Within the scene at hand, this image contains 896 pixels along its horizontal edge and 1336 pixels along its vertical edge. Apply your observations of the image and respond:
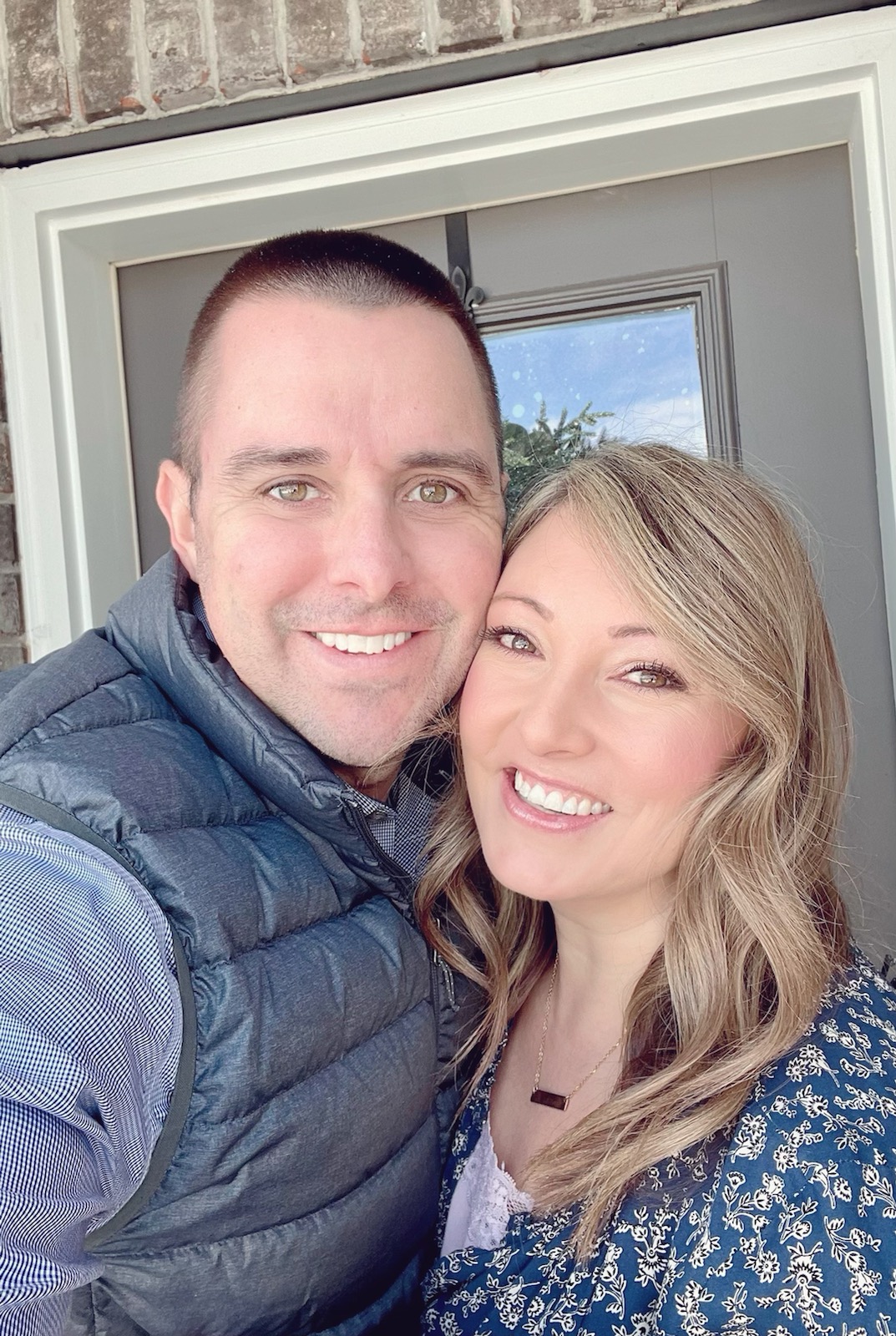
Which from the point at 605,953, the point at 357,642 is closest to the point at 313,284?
the point at 357,642

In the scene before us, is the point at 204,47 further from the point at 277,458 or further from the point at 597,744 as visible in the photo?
the point at 597,744

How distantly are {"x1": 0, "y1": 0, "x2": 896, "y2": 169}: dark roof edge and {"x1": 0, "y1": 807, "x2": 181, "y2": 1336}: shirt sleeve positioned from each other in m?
1.75

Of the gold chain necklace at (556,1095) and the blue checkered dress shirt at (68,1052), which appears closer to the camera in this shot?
the blue checkered dress shirt at (68,1052)

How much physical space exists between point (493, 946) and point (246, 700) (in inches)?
24.9

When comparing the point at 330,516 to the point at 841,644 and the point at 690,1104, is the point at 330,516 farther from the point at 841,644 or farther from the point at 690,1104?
the point at 841,644

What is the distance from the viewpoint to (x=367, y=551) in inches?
60.6

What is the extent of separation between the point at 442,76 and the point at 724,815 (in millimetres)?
1569

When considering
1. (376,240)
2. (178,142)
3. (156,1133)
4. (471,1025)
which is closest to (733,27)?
(376,240)

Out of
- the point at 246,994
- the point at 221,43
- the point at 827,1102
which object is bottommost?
the point at 827,1102

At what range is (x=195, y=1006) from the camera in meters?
1.07

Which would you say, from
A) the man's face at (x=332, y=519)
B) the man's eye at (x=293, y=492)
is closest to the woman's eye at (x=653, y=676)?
the man's face at (x=332, y=519)

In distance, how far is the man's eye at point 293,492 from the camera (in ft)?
5.14

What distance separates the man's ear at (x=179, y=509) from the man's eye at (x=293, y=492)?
161mm

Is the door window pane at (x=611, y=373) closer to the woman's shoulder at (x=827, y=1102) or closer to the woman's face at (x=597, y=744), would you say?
the woman's face at (x=597, y=744)
